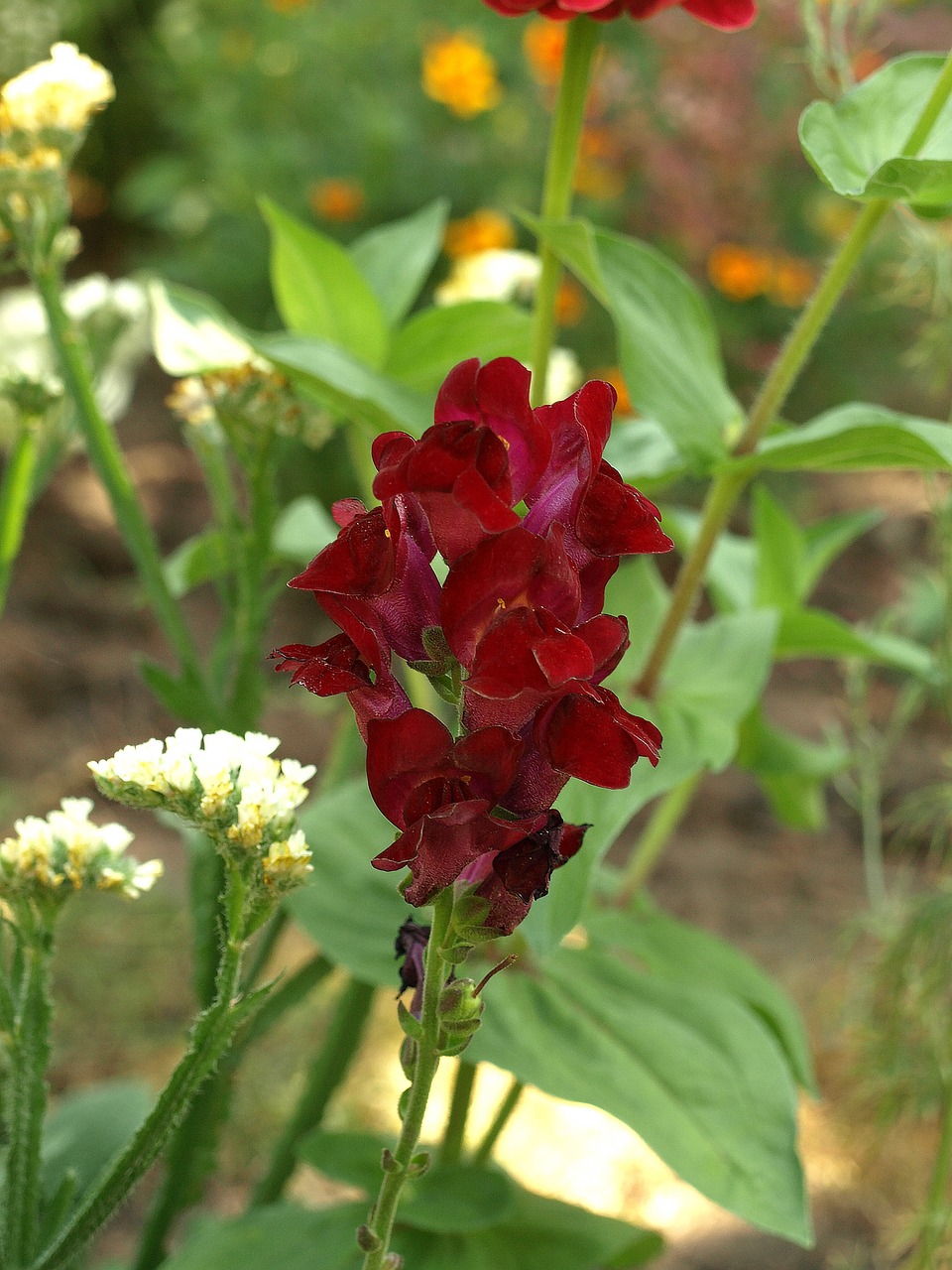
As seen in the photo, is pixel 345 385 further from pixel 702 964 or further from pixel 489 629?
pixel 702 964

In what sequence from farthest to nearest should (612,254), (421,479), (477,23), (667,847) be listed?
(477,23)
(667,847)
(612,254)
(421,479)

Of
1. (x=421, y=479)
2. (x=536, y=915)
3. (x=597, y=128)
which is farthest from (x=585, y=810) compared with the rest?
(x=597, y=128)

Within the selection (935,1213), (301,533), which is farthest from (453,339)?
(935,1213)

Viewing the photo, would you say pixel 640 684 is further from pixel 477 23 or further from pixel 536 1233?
pixel 477 23

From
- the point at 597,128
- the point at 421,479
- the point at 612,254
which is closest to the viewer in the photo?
the point at 421,479

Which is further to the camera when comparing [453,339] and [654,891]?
[654,891]

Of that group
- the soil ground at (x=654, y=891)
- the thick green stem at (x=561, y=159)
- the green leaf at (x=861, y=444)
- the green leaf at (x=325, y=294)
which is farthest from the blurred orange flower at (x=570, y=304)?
the green leaf at (x=861, y=444)
